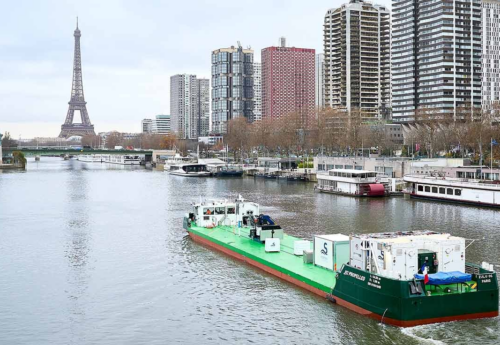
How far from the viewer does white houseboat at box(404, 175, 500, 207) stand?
6681cm

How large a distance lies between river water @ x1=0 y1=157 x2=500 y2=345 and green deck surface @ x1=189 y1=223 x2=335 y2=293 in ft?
2.71

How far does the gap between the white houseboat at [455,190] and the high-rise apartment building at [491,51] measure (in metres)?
105

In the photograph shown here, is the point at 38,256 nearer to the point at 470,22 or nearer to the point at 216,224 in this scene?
the point at 216,224

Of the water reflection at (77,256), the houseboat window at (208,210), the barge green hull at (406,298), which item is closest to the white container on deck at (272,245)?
the barge green hull at (406,298)

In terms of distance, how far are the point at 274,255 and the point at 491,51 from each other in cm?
15749

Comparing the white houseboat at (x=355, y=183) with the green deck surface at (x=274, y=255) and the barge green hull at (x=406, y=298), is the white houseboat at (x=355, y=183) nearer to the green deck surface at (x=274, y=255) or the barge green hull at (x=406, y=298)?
the green deck surface at (x=274, y=255)

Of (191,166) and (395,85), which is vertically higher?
(395,85)

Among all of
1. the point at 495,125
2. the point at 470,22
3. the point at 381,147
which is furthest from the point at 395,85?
the point at 495,125

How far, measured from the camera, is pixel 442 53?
6624 inches

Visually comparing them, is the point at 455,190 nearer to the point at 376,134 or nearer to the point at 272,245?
the point at 272,245

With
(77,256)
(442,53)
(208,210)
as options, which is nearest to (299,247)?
(208,210)

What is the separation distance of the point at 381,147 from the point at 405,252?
417 ft

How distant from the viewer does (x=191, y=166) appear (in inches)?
5561

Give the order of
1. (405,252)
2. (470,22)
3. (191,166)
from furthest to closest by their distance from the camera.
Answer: (470,22), (191,166), (405,252)
